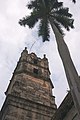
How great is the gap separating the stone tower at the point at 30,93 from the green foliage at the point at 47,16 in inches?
482

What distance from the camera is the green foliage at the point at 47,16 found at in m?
19.9

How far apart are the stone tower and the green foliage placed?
12.2 m

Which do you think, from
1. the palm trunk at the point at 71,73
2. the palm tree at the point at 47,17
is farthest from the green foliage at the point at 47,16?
the palm trunk at the point at 71,73

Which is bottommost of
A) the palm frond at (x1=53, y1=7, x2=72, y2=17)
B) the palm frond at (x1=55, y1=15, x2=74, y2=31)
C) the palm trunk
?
the palm trunk

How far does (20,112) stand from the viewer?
29922 mm

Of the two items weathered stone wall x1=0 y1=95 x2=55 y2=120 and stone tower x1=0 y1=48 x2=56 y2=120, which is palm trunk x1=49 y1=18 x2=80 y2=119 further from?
stone tower x1=0 y1=48 x2=56 y2=120

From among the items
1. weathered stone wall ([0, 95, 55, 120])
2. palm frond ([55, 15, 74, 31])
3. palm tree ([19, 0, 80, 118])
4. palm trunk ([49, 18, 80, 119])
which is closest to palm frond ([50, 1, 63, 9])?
palm tree ([19, 0, 80, 118])

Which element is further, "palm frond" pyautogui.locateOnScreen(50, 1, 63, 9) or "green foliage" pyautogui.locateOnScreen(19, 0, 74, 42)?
"palm frond" pyautogui.locateOnScreen(50, 1, 63, 9)

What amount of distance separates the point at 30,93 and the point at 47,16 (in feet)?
55.8

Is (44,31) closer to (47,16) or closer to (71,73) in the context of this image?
(47,16)

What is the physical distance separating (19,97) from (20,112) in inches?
97.8

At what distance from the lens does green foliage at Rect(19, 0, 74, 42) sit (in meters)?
19.9

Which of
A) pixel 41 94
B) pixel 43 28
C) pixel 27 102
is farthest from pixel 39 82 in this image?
pixel 43 28

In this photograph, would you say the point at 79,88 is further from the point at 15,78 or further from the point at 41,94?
the point at 15,78
